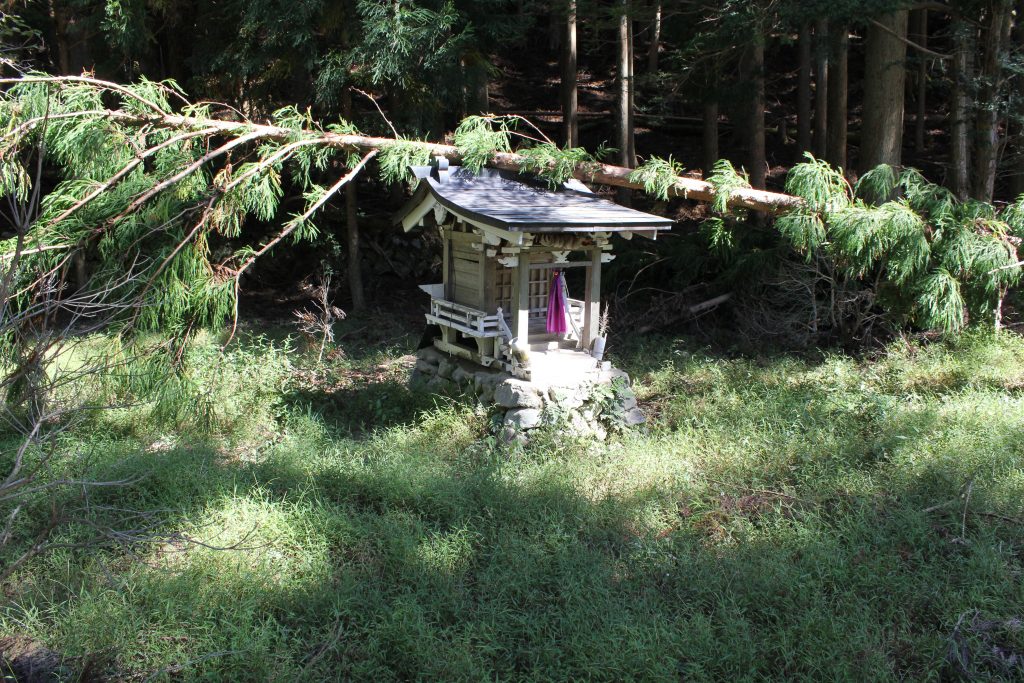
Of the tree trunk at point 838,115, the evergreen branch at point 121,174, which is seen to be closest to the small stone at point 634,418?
the evergreen branch at point 121,174

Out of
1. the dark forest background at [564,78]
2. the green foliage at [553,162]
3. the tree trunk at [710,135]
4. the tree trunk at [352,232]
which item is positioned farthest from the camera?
the tree trunk at [710,135]

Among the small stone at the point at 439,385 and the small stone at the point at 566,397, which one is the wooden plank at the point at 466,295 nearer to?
the small stone at the point at 439,385

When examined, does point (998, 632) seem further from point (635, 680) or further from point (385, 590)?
point (385, 590)

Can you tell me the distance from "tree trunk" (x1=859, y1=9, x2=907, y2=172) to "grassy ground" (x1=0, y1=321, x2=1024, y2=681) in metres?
3.33

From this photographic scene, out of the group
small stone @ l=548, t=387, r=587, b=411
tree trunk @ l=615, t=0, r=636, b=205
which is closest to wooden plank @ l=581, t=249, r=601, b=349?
small stone @ l=548, t=387, r=587, b=411

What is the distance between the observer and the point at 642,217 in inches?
316

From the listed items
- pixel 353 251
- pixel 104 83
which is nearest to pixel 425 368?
pixel 104 83

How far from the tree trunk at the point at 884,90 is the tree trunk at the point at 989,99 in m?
0.94

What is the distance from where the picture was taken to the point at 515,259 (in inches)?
300

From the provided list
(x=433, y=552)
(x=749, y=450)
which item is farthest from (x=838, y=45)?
(x=433, y=552)

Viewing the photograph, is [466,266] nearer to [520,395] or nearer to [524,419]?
[520,395]

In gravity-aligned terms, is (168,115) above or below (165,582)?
above

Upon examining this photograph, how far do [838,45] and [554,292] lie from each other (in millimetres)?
5057

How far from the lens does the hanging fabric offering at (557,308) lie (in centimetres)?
820
